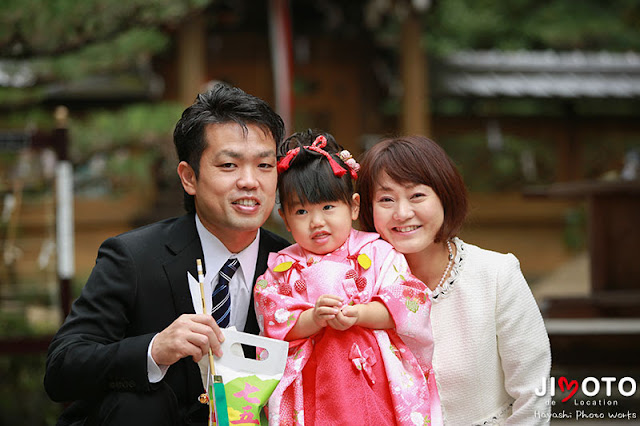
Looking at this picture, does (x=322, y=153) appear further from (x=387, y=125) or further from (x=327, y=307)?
(x=387, y=125)

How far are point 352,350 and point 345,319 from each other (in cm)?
16

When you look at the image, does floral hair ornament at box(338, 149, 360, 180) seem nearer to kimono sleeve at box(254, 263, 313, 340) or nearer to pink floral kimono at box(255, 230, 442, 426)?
pink floral kimono at box(255, 230, 442, 426)

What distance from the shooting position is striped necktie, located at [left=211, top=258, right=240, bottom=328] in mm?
2680

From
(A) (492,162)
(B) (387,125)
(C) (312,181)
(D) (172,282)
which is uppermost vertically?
(B) (387,125)

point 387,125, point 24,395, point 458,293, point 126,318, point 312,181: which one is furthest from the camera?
point 387,125

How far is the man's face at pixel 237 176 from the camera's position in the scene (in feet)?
8.55

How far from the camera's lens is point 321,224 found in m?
2.49

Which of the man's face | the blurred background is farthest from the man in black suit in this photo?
the blurred background

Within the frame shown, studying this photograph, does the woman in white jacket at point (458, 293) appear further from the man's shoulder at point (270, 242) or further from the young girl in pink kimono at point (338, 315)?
the man's shoulder at point (270, 242)

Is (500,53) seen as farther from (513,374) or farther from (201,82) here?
(513,374)

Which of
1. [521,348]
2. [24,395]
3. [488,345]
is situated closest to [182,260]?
[488,345]

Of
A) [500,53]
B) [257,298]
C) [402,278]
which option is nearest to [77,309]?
[257,298]

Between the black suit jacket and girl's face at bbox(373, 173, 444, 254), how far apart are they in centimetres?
53

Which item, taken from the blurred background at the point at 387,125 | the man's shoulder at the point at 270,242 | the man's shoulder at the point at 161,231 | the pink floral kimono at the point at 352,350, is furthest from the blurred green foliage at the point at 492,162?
the pink floral kimono at the point at 352,350
